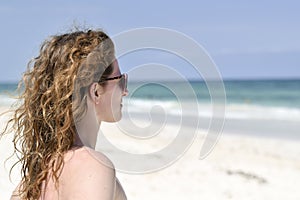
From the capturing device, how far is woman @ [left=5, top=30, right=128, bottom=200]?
5.73 ft

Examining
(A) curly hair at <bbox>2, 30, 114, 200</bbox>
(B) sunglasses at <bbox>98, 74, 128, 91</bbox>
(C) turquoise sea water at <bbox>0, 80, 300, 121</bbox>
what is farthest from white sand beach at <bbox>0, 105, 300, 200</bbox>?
(B) sunglasses at <bbox>98, 74, 128, 91</bbox>

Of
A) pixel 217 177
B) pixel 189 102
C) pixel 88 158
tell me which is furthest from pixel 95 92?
pixel 217 177

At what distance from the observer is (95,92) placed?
A: 5.92 ft

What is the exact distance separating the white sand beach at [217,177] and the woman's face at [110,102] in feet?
14.4

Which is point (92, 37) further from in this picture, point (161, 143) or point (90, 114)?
point (161, 143)

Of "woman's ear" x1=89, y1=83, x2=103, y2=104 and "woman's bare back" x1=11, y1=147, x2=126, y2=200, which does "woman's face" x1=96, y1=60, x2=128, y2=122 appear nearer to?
"woman's ear" x1=89, y1=83, x2=103, y2=104

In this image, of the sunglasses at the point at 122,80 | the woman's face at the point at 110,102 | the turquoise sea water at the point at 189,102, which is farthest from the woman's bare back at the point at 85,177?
the turquoise sea water at the point at 189,102

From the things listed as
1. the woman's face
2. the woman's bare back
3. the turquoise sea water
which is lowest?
the turquoise sea water

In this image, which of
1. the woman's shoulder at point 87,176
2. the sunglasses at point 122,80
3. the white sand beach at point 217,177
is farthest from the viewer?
the white sand beach at point 217,177

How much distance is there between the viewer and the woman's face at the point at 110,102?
1.82 meters

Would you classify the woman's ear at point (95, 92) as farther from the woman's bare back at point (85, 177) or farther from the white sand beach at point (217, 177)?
the white sand beach at point (217, 177)

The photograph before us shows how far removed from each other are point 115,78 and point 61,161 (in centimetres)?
32

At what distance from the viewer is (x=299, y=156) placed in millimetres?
10578

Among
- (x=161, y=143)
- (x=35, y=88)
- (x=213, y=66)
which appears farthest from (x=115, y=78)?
(x=161, y=143)
